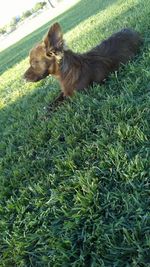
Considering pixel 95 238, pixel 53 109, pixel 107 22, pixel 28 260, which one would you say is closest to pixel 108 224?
pixel 95 238

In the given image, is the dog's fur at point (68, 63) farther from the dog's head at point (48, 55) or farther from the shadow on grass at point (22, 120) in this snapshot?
the shadow on grass at point (22, 120)

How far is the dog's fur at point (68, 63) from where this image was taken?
5.23m

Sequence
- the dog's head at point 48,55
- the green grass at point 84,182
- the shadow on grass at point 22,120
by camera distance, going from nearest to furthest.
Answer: the green grass at point 84,182 → the shadow on grass at point 22,120 → the dog's head at point 48,55

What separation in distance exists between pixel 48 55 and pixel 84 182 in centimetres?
248

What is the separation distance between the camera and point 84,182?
3359 mm

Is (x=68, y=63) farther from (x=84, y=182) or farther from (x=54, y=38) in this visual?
(x=84, y=182)

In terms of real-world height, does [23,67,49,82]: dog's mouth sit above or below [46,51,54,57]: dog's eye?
below

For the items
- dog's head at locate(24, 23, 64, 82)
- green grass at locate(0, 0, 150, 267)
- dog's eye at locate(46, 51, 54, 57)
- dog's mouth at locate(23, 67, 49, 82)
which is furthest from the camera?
dog's mouth at locate(23, 67, 49, 82)

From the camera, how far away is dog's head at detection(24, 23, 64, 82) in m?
5.15

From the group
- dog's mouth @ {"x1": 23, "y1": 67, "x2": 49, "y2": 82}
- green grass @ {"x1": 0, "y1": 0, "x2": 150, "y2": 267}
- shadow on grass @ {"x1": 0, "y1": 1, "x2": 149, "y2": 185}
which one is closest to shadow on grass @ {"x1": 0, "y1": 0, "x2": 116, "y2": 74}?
shadow on grass @ {"x1": 0, "y1": 1, "x2": 149, "y2": 185}

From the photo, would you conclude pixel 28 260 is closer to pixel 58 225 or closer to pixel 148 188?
pixel 58 225

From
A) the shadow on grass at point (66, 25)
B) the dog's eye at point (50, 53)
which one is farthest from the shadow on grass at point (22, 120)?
the shadow on grass at point (66, 25)

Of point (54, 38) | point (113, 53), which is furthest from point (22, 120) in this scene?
point (113, 53)

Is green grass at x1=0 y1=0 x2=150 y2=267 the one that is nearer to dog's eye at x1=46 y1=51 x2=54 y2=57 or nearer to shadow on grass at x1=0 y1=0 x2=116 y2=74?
dog's eye at x1=46 y1=51 x2=54 y2=57
